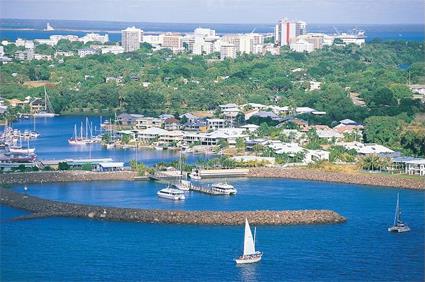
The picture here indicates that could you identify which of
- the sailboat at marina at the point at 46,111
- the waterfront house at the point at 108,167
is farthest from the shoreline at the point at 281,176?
the sailboat at marina at the point at 46,111

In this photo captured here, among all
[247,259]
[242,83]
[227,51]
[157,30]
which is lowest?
[247,259]

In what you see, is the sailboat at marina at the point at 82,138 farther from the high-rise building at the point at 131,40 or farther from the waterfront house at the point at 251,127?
the high-rise building at the point at 131,40

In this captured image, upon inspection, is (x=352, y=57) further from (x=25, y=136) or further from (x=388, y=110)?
(x=25, y=136)

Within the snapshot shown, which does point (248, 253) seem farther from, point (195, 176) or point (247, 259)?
point (195, 176)

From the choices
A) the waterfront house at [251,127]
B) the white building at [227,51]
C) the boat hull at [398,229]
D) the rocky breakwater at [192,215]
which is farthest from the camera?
the white building at [227,51]

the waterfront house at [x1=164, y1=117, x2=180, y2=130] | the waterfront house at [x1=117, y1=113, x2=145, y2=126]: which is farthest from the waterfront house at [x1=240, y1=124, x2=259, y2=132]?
the waterfront house at [x1=117, y1=113, x2=145, y2=126]

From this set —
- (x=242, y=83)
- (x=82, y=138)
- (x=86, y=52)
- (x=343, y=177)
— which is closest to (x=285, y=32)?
(x=86, y=52)
